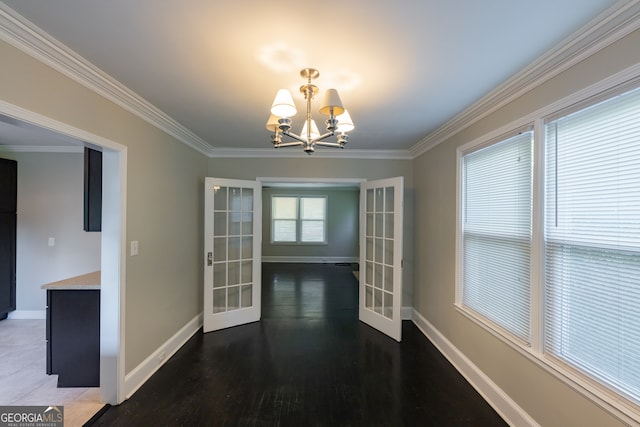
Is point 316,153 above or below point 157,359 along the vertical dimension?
above

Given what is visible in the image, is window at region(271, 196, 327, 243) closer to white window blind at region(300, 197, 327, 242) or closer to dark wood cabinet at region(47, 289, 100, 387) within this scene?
white window blind at region(300, 197, 327, 242)

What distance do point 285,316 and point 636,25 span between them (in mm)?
4271

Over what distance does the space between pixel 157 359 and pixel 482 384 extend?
3.03 m

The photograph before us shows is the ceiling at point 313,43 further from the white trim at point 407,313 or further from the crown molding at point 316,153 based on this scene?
the white trim at point 407,313

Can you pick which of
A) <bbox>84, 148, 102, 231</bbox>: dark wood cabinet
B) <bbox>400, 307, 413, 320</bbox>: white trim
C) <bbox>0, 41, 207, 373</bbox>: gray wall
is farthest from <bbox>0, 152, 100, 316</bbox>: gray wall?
<bbox>400, 307, 413, 320</bbox>: white trim

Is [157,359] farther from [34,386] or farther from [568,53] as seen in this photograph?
[568,53]

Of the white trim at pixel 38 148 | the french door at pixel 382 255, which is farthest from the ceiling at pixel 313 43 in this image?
the white trim at pixel 38 148

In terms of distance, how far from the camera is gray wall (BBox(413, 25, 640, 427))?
1438 millimetres

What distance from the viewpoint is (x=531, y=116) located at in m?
1.84

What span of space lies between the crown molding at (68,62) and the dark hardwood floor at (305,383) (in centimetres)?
245

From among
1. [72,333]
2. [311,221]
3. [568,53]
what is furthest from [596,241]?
[311,221]

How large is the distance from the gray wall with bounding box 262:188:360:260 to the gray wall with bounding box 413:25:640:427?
16.0 ft

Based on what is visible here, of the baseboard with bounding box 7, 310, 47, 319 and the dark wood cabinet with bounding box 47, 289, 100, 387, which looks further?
the baseboard with bounding box 7, 310, 47, 319

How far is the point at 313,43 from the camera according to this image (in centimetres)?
151
